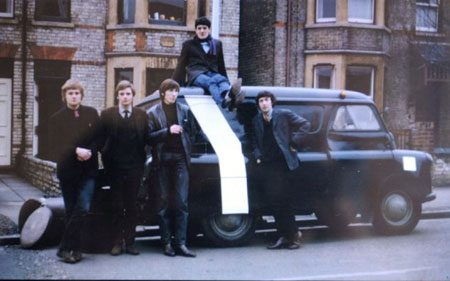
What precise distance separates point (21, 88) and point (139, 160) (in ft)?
36.4

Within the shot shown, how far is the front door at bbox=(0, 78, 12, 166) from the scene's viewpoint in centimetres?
1789

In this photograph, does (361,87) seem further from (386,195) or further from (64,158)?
(64,158)

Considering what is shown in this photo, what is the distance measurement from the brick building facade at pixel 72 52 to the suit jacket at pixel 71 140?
1044 cm

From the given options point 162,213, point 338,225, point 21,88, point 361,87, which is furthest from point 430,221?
point 21,88

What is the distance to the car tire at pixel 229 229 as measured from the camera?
8.69m

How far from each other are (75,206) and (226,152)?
2138mm

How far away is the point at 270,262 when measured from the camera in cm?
777

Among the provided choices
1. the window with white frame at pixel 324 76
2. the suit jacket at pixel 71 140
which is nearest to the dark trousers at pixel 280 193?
the suit jacket at pixel 71 140

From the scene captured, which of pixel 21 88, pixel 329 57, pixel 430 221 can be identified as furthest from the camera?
pixel 329 57

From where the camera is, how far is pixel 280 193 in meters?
8.89

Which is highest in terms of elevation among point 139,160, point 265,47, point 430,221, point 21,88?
point 265,47

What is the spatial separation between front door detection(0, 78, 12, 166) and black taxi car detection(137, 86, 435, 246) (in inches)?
374

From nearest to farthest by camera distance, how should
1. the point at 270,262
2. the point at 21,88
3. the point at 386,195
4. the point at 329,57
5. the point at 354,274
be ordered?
the point at 354,274
the point at 270,262
the point at 386,195
the point at 21,88
the point at 329,57

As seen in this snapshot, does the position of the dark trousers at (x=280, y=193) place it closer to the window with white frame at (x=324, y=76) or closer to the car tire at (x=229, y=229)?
the car tire at (x=229, y=229)
